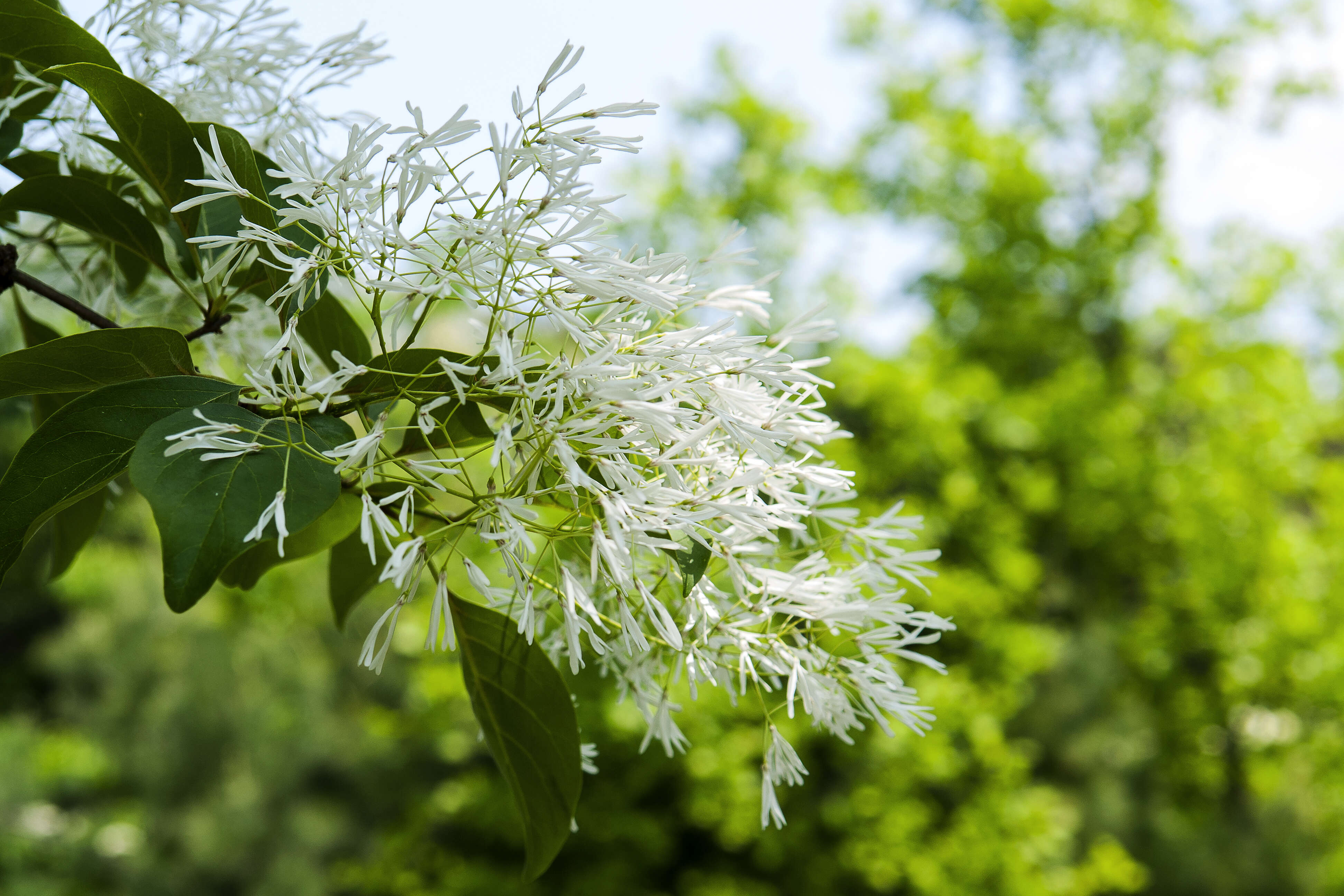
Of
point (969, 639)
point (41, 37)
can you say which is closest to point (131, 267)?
point (41, 37)

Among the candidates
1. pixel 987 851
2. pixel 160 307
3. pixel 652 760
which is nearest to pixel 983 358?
pixel 987 851

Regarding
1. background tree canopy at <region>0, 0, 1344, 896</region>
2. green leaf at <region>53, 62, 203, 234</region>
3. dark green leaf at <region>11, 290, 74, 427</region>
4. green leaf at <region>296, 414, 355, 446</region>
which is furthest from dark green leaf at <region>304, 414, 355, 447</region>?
background tree canopy at <region>0, 0, 1344, 896</region>

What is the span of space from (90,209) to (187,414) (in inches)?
7.2

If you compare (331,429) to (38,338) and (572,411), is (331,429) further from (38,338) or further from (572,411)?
(38,338)

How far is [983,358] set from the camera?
4805 mm

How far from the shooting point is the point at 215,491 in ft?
0.95

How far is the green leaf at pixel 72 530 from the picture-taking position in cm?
50

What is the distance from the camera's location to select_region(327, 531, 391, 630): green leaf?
49 cm

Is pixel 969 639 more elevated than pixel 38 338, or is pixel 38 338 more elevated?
pixel 38 338

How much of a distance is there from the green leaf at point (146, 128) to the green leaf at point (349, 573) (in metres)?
0.18

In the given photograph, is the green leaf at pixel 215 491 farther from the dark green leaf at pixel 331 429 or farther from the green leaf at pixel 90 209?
the green leaf at pixel 90 209

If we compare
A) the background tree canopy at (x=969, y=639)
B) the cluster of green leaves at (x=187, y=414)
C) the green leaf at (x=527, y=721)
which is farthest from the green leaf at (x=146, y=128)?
the background tree canopy at (x=969, y=639)

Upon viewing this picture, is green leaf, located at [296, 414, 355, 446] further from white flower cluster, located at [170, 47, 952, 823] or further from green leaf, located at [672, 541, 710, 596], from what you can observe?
green leaf, located at [672, 541, 710, 596]

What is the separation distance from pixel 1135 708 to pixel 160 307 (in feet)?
13.4
